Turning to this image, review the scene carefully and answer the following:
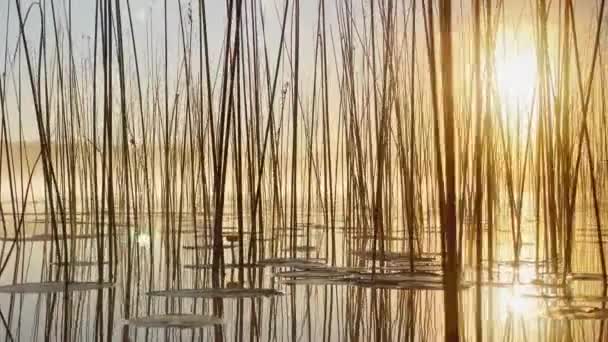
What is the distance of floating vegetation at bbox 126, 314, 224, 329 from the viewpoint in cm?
159

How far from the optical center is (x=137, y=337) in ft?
5.18

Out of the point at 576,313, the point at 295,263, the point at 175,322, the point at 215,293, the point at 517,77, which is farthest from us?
the point at 295,263

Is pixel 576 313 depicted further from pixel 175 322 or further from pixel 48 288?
pixel 48 288

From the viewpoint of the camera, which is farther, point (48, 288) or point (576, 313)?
point (48, 288)

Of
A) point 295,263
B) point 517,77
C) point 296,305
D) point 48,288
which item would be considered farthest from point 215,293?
point 517,77

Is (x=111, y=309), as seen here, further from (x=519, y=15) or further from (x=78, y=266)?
(x=519, y=15)

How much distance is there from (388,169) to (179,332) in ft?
5.76

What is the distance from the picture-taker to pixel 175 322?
5.29 ft

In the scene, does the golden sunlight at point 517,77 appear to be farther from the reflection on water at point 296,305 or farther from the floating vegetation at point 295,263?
the floating vegetation at point 295,263

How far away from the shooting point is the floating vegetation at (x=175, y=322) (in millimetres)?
1592

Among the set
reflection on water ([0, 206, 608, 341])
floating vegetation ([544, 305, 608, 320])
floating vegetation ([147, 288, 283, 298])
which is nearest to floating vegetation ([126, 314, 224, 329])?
reflection on water ([0, 206, 608, 341])

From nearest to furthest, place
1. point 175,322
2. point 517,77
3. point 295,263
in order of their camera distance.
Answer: point 175,322 < point 517,77 < point 295,263

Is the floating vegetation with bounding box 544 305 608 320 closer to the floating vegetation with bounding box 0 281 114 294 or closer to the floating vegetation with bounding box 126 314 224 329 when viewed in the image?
the floating vegetation with bounding box 126 314 224 329

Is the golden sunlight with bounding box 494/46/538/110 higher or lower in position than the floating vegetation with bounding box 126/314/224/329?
higher
